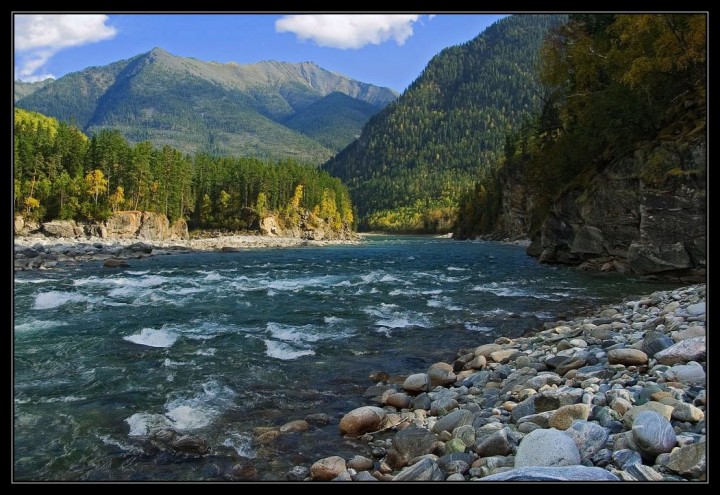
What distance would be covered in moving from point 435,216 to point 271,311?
523 ft

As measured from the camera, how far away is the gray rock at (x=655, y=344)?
7934 mm

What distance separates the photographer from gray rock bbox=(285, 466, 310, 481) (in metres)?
6.14

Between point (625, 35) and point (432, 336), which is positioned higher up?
point (625, 35)

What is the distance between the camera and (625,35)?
22906 mm

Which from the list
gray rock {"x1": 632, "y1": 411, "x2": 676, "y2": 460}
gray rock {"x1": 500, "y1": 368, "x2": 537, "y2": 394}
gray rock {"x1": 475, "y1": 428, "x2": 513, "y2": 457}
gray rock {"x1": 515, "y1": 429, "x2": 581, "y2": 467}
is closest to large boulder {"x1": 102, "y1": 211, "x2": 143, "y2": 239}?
gray rock {"x1": 500, "y1": 368, "x2": 537, "y2": 394}

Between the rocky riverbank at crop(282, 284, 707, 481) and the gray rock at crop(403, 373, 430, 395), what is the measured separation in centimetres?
3

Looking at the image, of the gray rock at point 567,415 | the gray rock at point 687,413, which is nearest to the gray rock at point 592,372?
the gray rock at point 567,415

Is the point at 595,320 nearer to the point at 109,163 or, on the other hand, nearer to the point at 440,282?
the point at 440,282

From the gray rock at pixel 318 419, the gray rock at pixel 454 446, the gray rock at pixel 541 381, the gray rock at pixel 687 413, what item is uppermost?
the gray rock at pixel 687 413

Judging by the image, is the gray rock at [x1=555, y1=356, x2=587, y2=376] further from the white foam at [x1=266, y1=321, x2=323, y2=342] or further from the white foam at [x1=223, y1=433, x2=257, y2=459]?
the white foam at [x1=266, y1=321, x2=323, y2=342]

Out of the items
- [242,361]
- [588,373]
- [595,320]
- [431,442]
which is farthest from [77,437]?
[595,320]

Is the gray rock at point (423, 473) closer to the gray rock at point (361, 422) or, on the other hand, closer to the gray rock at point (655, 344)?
the gray rock at point (361, 422)

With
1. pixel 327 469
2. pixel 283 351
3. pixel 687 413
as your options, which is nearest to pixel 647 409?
pixel 687 413

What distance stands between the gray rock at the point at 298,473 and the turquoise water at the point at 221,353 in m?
0.12
